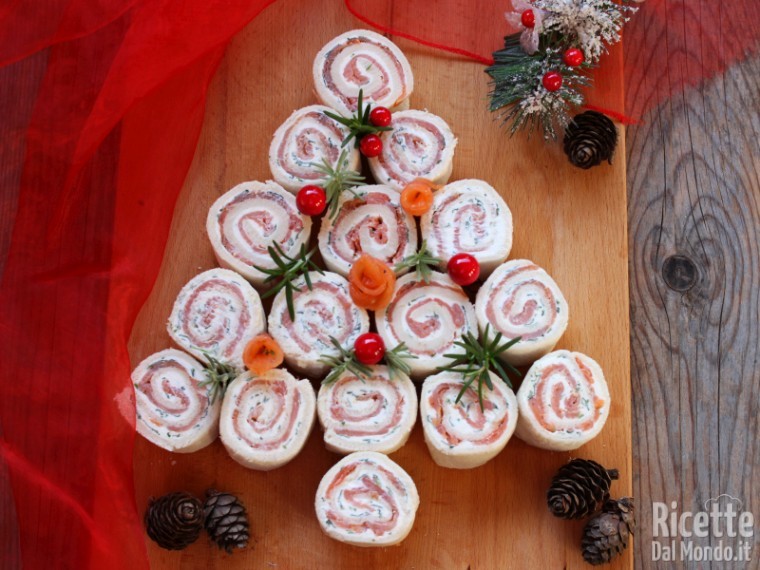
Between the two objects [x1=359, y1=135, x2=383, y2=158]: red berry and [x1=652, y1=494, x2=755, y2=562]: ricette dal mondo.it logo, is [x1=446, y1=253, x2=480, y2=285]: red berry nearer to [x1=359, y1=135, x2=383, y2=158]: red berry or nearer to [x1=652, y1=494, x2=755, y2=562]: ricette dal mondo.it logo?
Result: [x1=359, y1=135, x2=383, y2=158]: red berry

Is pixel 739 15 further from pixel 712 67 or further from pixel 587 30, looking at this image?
pixel 587 30

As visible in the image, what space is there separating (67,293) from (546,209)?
138 cm

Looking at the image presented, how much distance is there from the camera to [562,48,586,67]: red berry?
267cm

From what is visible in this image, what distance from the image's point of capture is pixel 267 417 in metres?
2.46

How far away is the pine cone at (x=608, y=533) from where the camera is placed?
7.97ft

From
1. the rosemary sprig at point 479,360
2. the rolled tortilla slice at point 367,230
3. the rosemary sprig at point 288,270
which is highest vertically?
Answer: the rolled tortilla slice at point 367,230

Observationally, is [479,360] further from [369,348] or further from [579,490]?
[579,490]

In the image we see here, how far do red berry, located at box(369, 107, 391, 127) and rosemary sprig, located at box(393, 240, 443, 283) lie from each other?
0.37 m

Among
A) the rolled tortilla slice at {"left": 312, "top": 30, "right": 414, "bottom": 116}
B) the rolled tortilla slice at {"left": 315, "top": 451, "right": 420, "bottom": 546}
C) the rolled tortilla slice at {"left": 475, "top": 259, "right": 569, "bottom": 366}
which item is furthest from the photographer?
the rolled tortilla slice at {"left": 312, "top": 30, "right": 414, "bottom": 116}

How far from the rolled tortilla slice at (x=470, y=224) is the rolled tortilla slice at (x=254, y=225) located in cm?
36

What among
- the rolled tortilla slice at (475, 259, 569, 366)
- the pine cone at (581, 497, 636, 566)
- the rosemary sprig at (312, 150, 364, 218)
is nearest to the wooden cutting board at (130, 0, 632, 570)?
the pine cone at (581, 497, 636, 566)

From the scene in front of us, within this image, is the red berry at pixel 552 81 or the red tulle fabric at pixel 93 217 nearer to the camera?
the red tulle fabric at pixel 93 217

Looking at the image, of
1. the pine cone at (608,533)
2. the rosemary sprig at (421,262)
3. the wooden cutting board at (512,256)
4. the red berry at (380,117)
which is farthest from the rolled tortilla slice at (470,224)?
the pine cone at (608,533)

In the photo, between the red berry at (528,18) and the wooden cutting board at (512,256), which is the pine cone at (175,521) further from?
the red berry at (528,18)
